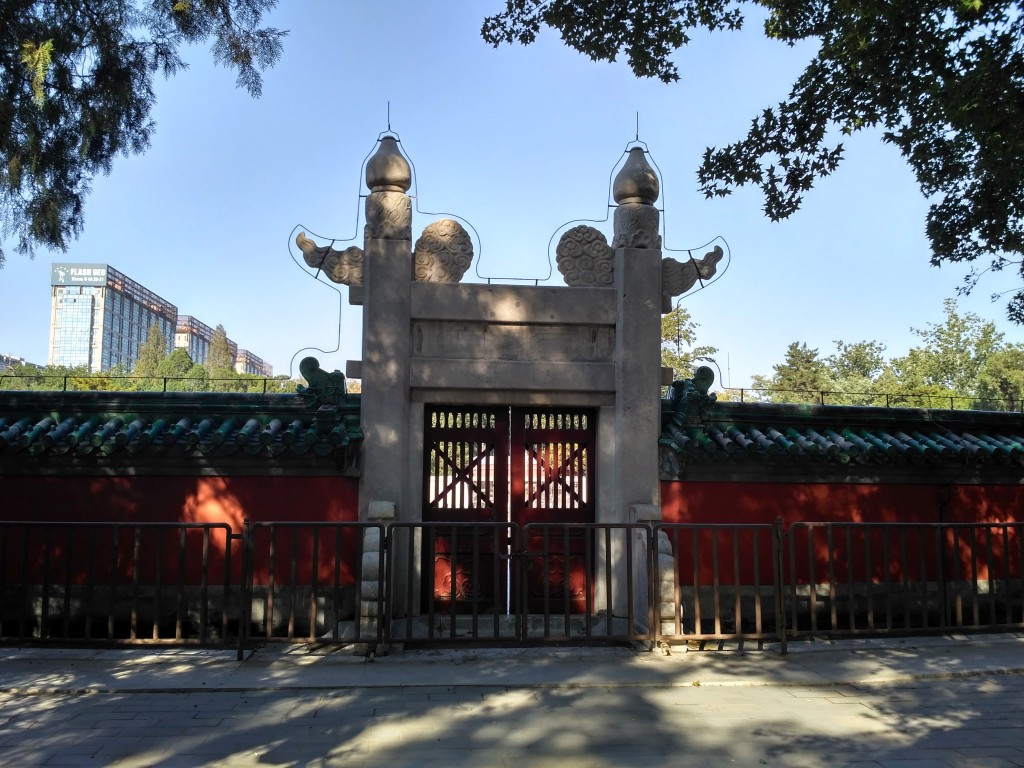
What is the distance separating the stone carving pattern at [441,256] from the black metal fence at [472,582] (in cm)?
253

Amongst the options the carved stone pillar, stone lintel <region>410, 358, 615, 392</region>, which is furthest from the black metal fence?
stone lintel <region>410, 358, 615, 392</region>

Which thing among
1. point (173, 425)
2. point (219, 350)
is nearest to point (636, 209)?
point (173, 425)

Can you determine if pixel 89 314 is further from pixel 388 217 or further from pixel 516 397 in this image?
pixel 516 397

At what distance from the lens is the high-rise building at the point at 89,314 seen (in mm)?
90438

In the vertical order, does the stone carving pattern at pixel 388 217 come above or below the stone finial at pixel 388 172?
below

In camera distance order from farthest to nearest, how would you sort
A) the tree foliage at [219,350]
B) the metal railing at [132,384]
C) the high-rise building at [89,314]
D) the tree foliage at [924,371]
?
the high-rise building at [89,314] → the tree foliage at [219,350] → the tree foliage at [924,371] → the metal railing at [132,384]

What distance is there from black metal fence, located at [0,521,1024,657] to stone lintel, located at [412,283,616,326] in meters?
2.10

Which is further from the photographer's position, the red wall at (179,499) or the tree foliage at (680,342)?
the tree foliage at (680,342)

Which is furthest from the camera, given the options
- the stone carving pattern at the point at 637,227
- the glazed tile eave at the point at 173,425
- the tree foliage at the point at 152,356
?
the tree foliage at the point at 152,356

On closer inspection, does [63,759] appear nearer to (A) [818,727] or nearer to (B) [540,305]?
(A) [818,727]

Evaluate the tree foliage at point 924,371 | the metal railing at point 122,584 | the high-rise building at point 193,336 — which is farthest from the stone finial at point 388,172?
the high-rise building at point 193,336

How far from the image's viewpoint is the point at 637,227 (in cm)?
824

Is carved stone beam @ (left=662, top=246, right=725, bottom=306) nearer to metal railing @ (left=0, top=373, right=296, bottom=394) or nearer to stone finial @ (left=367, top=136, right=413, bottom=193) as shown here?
stone finial @ (left=367, top=136, right=413, bottom=193)

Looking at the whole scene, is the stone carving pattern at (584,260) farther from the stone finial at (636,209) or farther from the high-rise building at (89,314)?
the high-rise building at (89,314)
